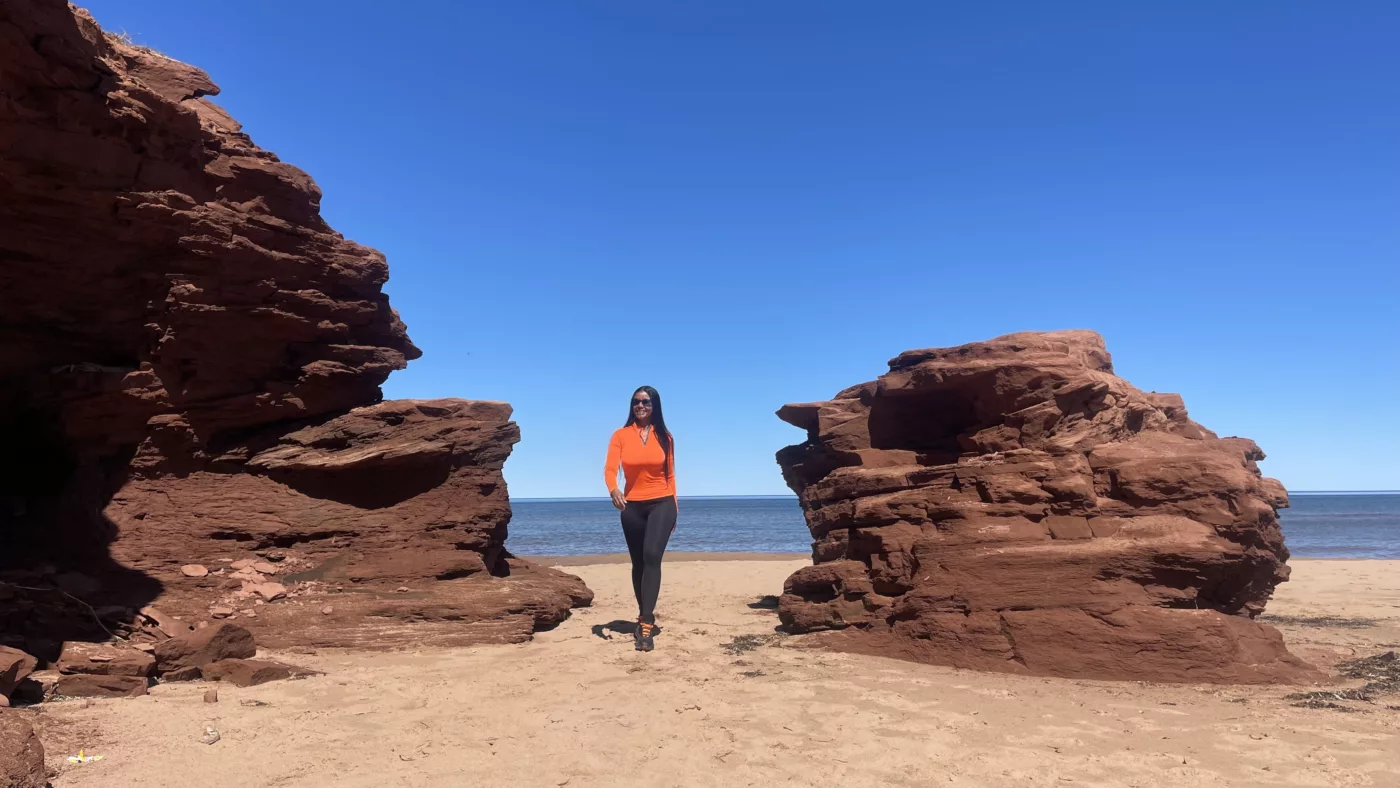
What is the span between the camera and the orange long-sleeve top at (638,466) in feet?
26.9

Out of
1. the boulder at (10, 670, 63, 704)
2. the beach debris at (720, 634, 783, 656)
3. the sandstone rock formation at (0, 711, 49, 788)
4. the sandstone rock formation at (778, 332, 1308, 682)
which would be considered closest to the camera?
the sandstone rock formation at (0, 711, 49, 788)

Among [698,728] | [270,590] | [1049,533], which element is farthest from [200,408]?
[1049,533]

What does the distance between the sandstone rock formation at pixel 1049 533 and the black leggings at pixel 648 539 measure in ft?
5.84

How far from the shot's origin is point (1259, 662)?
6.71 metres

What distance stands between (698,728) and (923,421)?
221 inches

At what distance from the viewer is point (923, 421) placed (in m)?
9.75

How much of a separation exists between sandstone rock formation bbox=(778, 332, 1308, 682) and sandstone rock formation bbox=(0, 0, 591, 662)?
3822 mm

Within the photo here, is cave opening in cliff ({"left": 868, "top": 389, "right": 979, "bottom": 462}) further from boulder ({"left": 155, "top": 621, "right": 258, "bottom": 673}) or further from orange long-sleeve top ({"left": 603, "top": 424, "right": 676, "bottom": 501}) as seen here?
boulder ({"left": 155, "top": 621, "right": 258, "bottom": 673})

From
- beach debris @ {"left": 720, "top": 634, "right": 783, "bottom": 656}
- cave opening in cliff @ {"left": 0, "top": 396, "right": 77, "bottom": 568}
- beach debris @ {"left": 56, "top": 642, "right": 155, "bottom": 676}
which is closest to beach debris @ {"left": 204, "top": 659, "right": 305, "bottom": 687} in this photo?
beach debris @ {"left": 56, "top": 642, "right": 155, "bottom": 676}

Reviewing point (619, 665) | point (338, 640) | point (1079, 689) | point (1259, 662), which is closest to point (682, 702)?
point (619, 665)

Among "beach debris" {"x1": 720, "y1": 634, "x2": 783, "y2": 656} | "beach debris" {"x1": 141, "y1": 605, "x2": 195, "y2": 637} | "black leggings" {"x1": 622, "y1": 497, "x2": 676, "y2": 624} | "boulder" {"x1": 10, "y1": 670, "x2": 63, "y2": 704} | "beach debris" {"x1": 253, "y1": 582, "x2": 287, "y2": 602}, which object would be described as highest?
"black leggings" {"x1": 622, "y1": 497, "x2": 676, "y2": 624}

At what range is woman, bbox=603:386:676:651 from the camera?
8.18 m

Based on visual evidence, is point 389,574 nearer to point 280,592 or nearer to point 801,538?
point 280,592

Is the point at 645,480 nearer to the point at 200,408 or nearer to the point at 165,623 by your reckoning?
the point at 165,623
